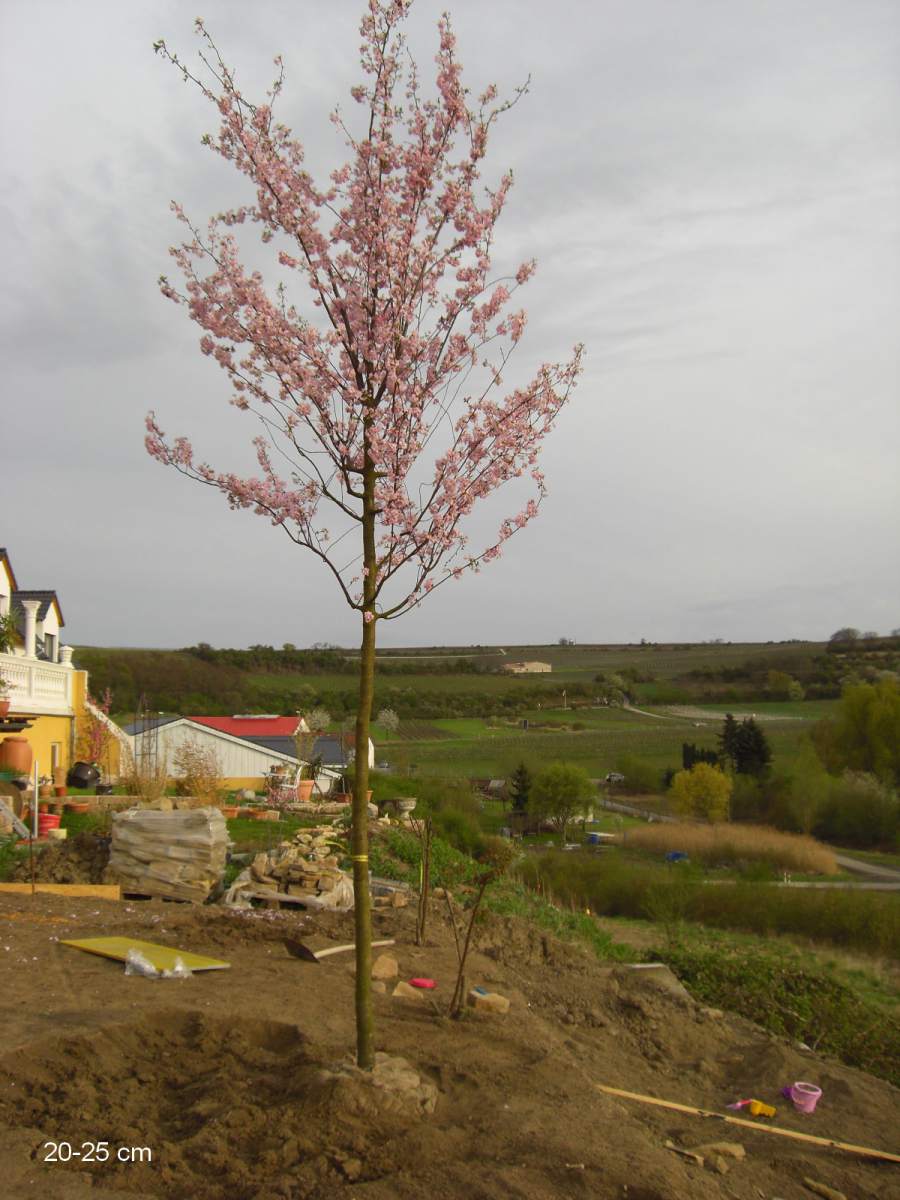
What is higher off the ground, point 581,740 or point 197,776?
point 197,776

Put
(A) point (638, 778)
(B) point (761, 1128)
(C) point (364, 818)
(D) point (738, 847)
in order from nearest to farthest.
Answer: (C) point (364, 818) < (B) point (761, 1128) < (D) point (738, 847) < (A) point (638, 778)

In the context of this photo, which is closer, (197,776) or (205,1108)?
(205,1108)

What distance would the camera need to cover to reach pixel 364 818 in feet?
14.8

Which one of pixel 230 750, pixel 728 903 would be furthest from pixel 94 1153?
pixel 230 750

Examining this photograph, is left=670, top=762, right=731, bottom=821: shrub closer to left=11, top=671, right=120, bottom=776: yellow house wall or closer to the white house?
the white house

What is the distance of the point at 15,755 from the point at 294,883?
7.85 meters

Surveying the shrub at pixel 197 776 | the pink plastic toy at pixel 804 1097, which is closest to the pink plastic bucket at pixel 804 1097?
the pink plastic toy at pixel 804 1097

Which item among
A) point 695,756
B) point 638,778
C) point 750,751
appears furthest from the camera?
point 638,778

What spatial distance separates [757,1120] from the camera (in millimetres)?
5762

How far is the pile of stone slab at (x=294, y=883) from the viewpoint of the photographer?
10.1 m

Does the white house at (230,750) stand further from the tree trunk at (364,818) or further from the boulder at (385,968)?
the tree trunk at (364,818)

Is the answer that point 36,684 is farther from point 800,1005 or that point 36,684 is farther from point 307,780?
point 800,1005

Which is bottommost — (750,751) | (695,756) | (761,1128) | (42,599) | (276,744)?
(695,756)

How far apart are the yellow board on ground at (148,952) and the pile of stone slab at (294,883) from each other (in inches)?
94.9
